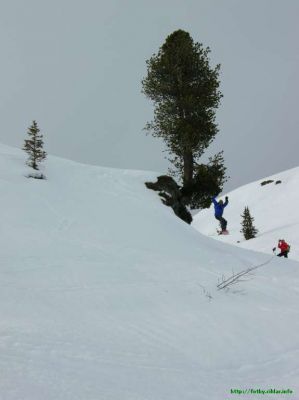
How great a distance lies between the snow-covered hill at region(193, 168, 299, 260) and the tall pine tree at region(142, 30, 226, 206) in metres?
20.4

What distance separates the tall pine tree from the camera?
19.4 metres

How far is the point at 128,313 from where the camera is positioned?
5078 mm

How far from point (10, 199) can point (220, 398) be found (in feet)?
28.5

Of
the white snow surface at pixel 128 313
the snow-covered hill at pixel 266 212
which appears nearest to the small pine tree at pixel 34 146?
the white snow surface at pixel 128 313

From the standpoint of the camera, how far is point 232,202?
84.4 m

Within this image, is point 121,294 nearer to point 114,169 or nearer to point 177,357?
point 177,357

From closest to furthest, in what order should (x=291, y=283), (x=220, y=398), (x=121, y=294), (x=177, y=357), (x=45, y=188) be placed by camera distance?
(x=220, y=398) → (x=177, y=357) → (x=121, y=294) → (x=291, y=283) → (x=45, y=188)

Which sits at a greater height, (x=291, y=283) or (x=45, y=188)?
(x=45, y=188)

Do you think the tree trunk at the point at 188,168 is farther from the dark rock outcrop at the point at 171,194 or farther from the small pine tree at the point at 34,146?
the small pine tree at the point at 34,146

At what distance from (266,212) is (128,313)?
213ft

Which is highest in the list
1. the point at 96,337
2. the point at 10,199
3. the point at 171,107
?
the point at 171,107

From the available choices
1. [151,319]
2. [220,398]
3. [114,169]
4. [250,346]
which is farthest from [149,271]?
[114,169]

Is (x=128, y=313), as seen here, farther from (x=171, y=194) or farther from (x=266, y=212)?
(x=266, y=212)

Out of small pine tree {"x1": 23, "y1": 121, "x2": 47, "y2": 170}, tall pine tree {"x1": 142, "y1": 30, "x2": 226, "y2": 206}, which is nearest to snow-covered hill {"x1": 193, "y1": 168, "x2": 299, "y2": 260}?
tall pine tree {"x1": 142, "y1": 30, "x2": 226, "y2": 206}
